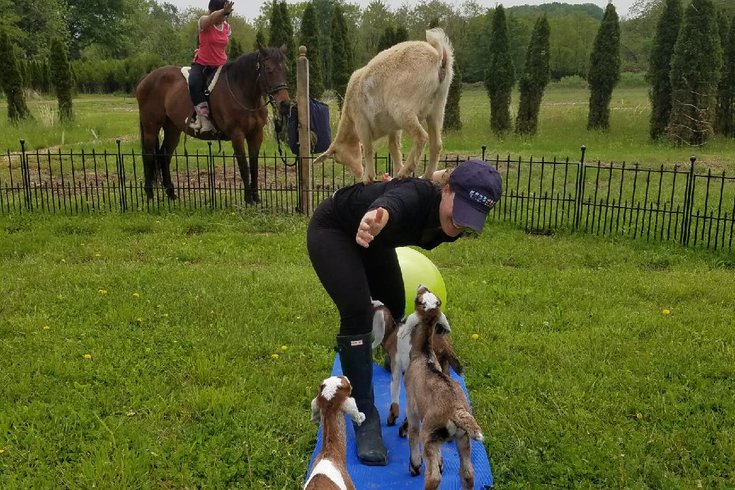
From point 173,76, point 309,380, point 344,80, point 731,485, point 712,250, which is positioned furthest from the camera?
point 344,80

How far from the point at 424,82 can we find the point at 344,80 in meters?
21.4

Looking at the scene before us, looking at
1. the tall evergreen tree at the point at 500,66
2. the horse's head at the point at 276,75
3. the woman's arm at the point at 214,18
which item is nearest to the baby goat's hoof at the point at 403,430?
the horse's head at the point at 276,75

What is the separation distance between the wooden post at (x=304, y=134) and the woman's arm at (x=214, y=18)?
1278 mm

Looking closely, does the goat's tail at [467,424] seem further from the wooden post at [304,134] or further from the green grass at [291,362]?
the wooden post at [304,134]

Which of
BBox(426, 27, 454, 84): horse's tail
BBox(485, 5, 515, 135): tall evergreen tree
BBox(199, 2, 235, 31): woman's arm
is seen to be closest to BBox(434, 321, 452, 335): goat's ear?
BBox(426, 27, 454, 84): horse's tail

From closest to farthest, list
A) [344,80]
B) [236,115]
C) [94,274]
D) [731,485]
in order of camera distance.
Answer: [731,485]
[94,274]
[236,115]
[344,80]

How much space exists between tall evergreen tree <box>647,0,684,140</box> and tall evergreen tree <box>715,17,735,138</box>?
1.60m

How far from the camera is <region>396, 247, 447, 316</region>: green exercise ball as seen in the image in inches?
207

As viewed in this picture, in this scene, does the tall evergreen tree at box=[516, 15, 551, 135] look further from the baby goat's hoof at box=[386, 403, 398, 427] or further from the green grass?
the baby goat's hoof at box=[386, 403, 398, 427]

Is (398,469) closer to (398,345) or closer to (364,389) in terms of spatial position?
(364,389)

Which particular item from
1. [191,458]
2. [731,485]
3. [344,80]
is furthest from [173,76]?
[344,80]

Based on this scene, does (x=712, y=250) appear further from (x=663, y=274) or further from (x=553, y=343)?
(x=553, y=343)

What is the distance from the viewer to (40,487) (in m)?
3.65

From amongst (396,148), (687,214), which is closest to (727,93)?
(687,214)
